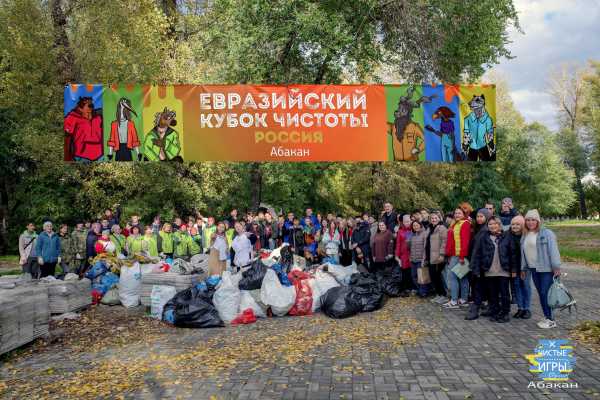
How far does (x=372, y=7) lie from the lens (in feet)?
36.9

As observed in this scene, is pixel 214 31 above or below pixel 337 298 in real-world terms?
above

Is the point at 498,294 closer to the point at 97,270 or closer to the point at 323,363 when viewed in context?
Answer: the point at 323,363

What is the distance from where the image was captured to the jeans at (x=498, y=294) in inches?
279

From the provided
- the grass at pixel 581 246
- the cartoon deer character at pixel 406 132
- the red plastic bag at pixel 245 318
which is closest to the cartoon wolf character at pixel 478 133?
the cartoon deer character at pixel 406 132

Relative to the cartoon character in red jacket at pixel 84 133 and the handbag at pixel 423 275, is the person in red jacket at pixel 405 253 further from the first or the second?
the cartoon character in red jacket at pixel 84 133

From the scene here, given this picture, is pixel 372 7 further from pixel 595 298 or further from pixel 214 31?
pixel 595 298

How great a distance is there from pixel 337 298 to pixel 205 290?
2.30 m

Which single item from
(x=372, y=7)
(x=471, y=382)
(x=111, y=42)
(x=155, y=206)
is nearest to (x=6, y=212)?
(x=155, y=206)

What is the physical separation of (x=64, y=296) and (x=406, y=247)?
6.71 metres

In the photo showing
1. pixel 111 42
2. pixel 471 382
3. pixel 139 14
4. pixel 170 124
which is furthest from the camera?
pixel 139 14

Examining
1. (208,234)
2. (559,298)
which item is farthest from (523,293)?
(208,234)

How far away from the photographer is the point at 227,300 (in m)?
7.56

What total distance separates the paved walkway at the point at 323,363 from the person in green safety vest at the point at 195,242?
5.23 m

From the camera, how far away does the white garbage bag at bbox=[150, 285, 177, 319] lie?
317 inches
